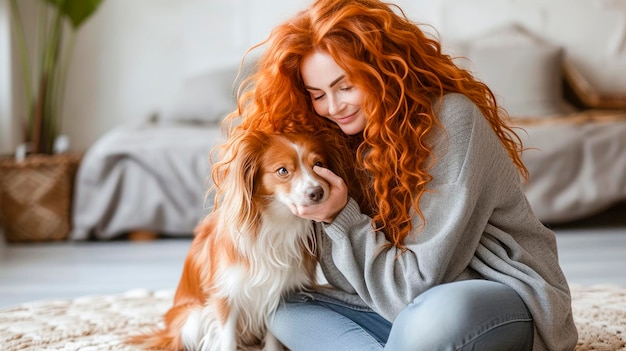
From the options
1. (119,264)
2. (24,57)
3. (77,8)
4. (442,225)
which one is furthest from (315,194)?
(24,57)

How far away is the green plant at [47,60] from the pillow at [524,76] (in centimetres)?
244

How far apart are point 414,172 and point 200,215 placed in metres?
2.51

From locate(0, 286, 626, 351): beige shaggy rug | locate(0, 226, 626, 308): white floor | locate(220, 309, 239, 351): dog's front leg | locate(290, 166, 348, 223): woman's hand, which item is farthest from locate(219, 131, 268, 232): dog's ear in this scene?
locate(0, 226, 626, 308): white floor

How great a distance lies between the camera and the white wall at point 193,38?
509 centimetres

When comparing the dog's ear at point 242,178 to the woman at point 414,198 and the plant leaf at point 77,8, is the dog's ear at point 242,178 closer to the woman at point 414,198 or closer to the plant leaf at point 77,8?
the woman at point 414,198

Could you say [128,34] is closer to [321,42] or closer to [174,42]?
[174,42]

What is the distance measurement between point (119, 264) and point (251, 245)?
1.91m

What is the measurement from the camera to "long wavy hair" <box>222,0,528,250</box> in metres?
1.57

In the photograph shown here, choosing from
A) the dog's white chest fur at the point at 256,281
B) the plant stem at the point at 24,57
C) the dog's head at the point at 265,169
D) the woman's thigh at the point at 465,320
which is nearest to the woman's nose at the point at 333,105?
the dog's head at the point at 265,169

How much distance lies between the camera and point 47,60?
451 centimetres

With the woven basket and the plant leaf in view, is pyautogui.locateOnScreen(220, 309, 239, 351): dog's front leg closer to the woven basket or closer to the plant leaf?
the woven basket

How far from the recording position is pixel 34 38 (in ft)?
16.5

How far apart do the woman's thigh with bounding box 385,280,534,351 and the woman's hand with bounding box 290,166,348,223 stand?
259 millimetres

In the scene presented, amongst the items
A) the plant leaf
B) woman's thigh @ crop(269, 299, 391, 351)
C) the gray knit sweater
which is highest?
the plant leaf
